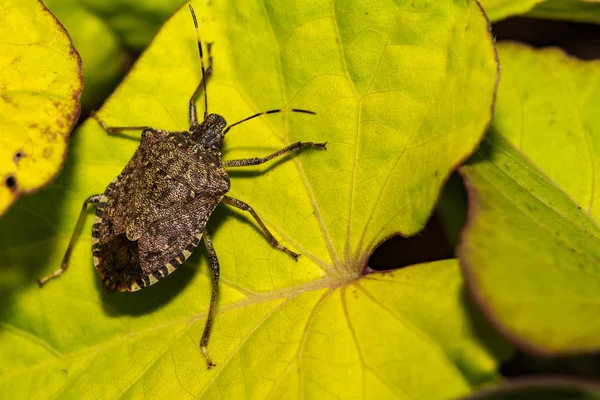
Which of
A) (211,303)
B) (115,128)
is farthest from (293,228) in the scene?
(115,128)

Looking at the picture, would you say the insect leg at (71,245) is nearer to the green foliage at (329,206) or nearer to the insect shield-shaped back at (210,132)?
the green foliage at (329,206)

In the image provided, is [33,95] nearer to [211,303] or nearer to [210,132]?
[210,132]

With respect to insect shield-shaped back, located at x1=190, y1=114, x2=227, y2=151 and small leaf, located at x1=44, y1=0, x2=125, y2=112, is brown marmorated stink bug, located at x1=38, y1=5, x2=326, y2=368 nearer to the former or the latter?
insect shield-shaped back, located at x1=190, y1=114, x2=227, y2=151

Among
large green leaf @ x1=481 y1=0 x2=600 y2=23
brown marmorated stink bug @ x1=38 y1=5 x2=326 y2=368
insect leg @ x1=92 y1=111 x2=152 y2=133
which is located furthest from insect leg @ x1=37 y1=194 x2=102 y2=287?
large green leaf @ x1=481 y1=0 x2=600 y2=23

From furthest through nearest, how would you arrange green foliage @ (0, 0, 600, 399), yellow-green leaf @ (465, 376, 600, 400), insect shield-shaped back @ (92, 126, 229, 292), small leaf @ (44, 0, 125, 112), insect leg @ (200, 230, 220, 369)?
1. small leaf @ (44, 0, 125, 112)
2. insect shield-shaped back @ (92, 126, 229, 292)
3. insect leg @ (200, 230, 220, 369)
4. green foliage @ (0, 0, 600, 399)
5. yellow-green leaf @ (465, 376, 600, 400)

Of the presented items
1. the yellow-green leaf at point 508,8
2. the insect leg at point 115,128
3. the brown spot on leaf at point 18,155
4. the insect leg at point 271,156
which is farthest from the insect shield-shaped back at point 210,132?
the yellow-green leaf at point 508,8

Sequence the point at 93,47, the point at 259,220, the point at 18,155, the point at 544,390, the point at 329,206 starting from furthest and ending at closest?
the point at 93,47, the point at 259,220, the point at 329,206, the point at 18,155, the point at 544,390

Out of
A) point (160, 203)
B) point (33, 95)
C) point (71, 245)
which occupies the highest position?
point (33, 95)
